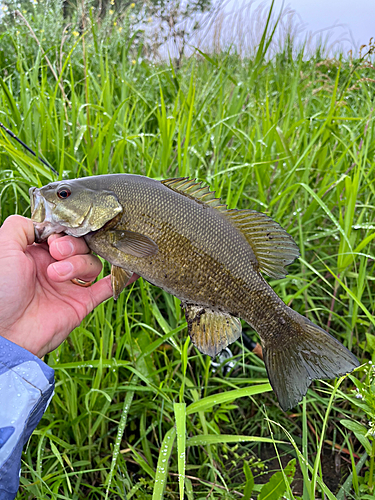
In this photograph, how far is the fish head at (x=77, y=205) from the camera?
1310 millimetres

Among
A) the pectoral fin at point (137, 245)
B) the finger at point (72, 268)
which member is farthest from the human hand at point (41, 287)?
the pectoral fin at point (137, 245)

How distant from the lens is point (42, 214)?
4.51 feet

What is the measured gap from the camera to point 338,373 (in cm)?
121

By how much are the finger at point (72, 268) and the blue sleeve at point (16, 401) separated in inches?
11.2

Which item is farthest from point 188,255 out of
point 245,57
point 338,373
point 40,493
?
point 245,57

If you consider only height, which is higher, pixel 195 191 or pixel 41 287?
pixel 195 191

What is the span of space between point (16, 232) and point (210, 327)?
0.82 meters

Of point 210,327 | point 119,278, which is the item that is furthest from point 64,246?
point 210,327

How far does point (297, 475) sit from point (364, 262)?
1.15 m

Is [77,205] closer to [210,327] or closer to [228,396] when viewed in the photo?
[210,327]

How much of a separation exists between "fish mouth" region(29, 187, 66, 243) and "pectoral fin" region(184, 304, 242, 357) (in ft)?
1.81

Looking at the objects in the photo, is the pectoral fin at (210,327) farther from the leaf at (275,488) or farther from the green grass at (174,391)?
the leaf at (275,488)

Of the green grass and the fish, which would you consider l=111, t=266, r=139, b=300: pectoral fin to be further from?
the green grass

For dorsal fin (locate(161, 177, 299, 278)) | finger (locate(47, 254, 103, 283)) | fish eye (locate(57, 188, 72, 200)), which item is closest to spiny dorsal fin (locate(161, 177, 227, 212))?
dorsal fin (locate(161, 177, 299, 278))
